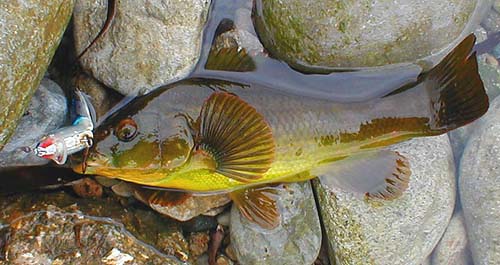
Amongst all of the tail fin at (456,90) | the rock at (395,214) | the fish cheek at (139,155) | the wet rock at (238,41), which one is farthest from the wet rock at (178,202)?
the tail fin at (456,90)

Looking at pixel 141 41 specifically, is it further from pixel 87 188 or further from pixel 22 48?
pixel 87 188

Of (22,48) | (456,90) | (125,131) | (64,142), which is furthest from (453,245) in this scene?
(22,48)

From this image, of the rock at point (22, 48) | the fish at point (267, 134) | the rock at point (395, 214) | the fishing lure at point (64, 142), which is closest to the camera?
the rock at point (22, 48)

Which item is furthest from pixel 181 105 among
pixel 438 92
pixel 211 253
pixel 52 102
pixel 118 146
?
pixel 438 92

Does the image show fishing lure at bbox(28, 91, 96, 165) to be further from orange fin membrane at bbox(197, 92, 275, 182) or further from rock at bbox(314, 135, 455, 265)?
rock at bbox(314, 135, 455, 265)

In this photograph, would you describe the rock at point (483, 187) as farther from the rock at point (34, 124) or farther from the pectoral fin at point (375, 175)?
the rock at point (34, 124)
